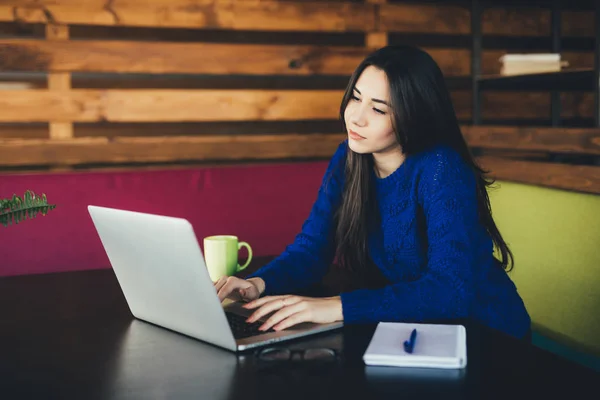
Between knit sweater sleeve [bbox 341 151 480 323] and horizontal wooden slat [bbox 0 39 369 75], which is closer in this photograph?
knit sweater sleeve [bbox 341 151 480 323]

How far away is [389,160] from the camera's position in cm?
169

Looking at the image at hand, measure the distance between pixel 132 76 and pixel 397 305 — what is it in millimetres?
1979

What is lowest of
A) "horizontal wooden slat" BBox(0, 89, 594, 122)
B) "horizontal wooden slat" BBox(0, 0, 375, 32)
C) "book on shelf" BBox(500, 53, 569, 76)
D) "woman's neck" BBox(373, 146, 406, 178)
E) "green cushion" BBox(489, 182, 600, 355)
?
"green cushion" BBox(489, 182, 600, 355)

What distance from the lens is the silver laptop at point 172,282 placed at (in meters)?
1.05

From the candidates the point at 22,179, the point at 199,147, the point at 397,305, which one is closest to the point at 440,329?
the point at 397,305

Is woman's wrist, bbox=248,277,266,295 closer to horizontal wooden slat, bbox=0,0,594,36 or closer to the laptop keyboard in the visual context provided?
the laptop keyboard

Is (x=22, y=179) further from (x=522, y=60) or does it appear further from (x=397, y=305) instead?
(x=522, y=60)

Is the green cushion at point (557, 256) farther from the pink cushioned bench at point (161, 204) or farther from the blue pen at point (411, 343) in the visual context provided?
the blue pen at point (411, 343)

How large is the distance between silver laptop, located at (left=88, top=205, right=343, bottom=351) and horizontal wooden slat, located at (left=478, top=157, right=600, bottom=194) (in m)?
1.12

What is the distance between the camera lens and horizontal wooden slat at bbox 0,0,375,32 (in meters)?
2.54

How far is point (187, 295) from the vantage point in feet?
3.64

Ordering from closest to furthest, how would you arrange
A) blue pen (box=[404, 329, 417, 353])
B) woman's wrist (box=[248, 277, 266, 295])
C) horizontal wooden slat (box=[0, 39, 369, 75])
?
blue pen (box=[404, 329, 417, 353])
woman's wrist (box=[248, 277, 266, 295])
horizontal wooden slat (box=[0, 39, 369, 75])

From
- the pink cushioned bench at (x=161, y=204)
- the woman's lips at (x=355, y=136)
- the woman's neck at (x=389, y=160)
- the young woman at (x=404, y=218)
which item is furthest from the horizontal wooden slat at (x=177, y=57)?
the woman's lips at (x=355, y=136)

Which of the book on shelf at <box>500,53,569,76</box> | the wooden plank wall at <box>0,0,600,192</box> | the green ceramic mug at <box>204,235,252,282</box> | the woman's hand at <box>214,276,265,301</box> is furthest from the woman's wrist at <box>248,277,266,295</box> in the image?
the book on shelf at <box>500,53,569,76</box>
